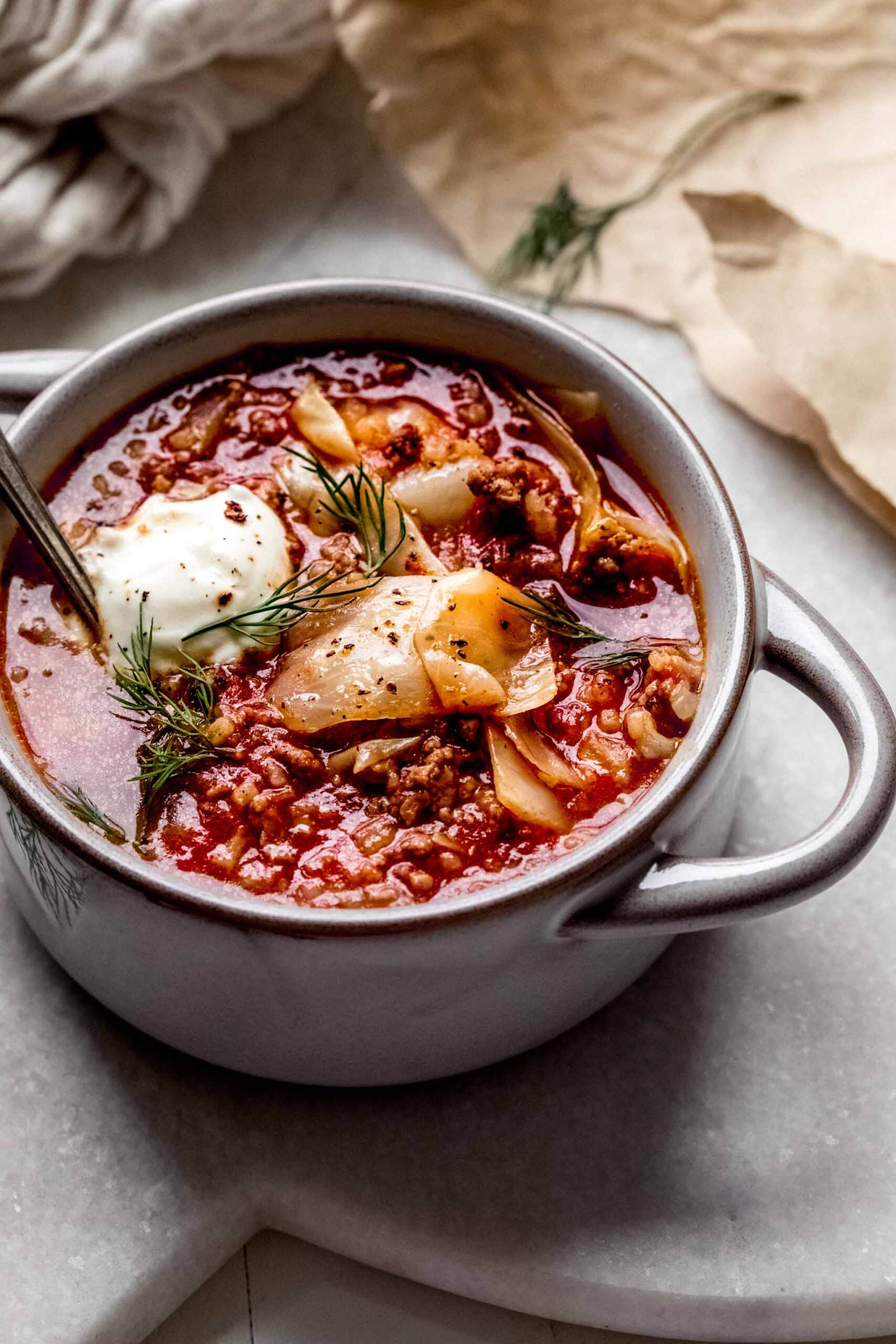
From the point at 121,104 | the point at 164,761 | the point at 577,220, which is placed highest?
the point at 121,104

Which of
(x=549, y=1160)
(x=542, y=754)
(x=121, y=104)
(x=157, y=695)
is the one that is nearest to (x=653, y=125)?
(x=121, y=104)

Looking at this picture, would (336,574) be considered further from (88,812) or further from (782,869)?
(782,869)

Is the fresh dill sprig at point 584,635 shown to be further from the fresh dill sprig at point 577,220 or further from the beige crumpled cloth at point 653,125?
Answer: the fresh dill sprig at point 577,220

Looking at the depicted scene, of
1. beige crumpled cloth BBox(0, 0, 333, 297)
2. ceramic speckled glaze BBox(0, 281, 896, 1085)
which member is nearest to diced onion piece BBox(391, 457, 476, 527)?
ceramic speckled glaze BBox(0, 281, 896, 1085)

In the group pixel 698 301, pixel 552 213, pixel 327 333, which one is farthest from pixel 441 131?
pixel 327 333

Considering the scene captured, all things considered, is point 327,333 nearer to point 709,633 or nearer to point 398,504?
point 398,504
